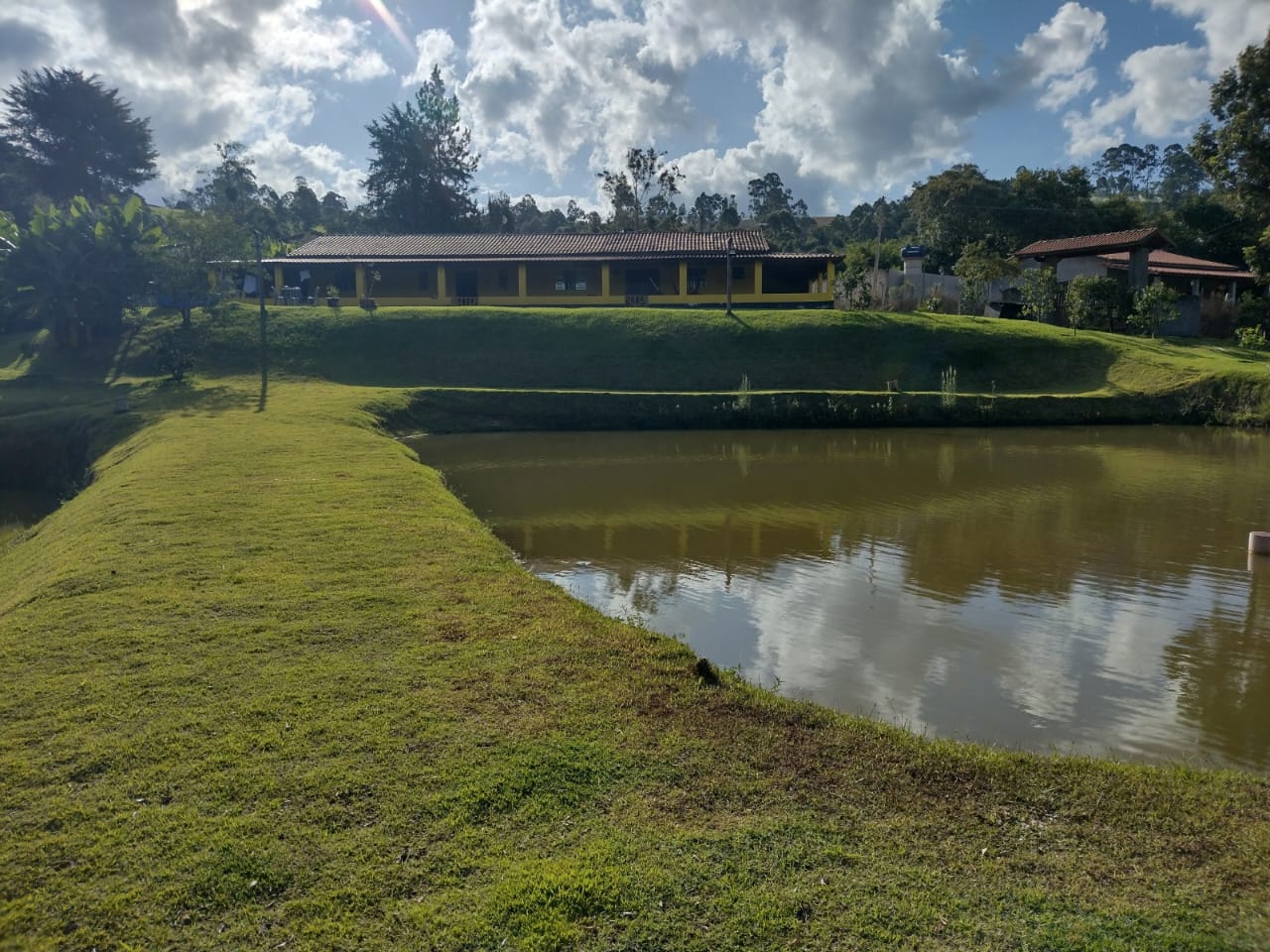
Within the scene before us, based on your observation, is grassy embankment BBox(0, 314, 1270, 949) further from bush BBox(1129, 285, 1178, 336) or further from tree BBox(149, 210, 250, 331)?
bush BBox(1129, 285, 1178, 336)

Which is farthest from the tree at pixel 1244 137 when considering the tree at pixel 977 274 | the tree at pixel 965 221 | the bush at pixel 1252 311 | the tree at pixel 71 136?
the tree at pixel 71 136

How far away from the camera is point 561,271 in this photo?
39.5m

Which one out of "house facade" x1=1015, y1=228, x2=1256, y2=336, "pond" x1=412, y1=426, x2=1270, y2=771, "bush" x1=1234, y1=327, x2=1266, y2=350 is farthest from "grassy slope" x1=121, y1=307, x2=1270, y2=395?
"pond" x1=412, y1=426, x2=1270, y2=771

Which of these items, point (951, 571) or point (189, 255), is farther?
point (189, 255)

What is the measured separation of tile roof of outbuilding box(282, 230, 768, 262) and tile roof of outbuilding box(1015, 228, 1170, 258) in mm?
13549

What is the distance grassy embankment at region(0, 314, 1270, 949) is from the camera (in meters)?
3.80

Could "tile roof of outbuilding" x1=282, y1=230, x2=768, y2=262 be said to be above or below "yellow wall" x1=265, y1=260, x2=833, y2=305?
above

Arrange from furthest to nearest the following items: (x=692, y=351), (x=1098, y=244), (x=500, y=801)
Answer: (x=1098, y=244), (x=692, y=351), (x=500, y=801)

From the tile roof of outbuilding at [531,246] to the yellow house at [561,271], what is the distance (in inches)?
1.9

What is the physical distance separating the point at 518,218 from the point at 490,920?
87.4 m

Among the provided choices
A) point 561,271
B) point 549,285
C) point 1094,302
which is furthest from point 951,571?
point 549,285

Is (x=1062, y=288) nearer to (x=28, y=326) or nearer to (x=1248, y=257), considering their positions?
(x=1248, y=257)

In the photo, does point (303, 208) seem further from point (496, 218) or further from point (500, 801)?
point (500, 801)

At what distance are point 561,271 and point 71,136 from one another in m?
30.7
